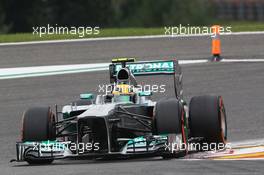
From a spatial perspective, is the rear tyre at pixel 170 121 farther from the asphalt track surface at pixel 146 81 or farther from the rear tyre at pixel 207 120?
the rear tyre at pixel 207 120

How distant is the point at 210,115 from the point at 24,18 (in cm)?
4456

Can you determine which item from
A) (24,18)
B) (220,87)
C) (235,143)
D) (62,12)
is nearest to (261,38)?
(220,87)

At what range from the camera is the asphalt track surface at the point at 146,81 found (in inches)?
404

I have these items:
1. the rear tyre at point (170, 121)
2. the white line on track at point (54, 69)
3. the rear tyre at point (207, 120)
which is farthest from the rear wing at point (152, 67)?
the white line on track at point (54, 69)

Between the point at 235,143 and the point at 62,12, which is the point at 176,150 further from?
the point at 62,12

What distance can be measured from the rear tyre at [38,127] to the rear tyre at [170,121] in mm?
1342

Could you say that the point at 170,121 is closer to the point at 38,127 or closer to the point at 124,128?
the point at 124,128

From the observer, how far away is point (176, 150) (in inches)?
448

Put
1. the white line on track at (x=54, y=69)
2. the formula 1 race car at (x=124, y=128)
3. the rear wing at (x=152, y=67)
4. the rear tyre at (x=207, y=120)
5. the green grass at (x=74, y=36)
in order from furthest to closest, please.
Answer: the green grass at (x=74, y=36)
the white line on track at (x=54, y=69)
the rear wing at (x=152, y=67)
the rear tyre at (x=207, y=120)
the formula 1 race car at (x=124, y=128)

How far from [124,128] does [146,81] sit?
7.89 m

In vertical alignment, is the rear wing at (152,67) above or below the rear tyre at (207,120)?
above

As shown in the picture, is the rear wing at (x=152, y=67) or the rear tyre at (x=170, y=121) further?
the rear wing at (x=152, y=67)

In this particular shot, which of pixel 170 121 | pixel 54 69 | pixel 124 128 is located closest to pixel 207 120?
pixel 170 121

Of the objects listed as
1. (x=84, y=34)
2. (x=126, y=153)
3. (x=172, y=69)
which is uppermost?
(x=84, y=34)
